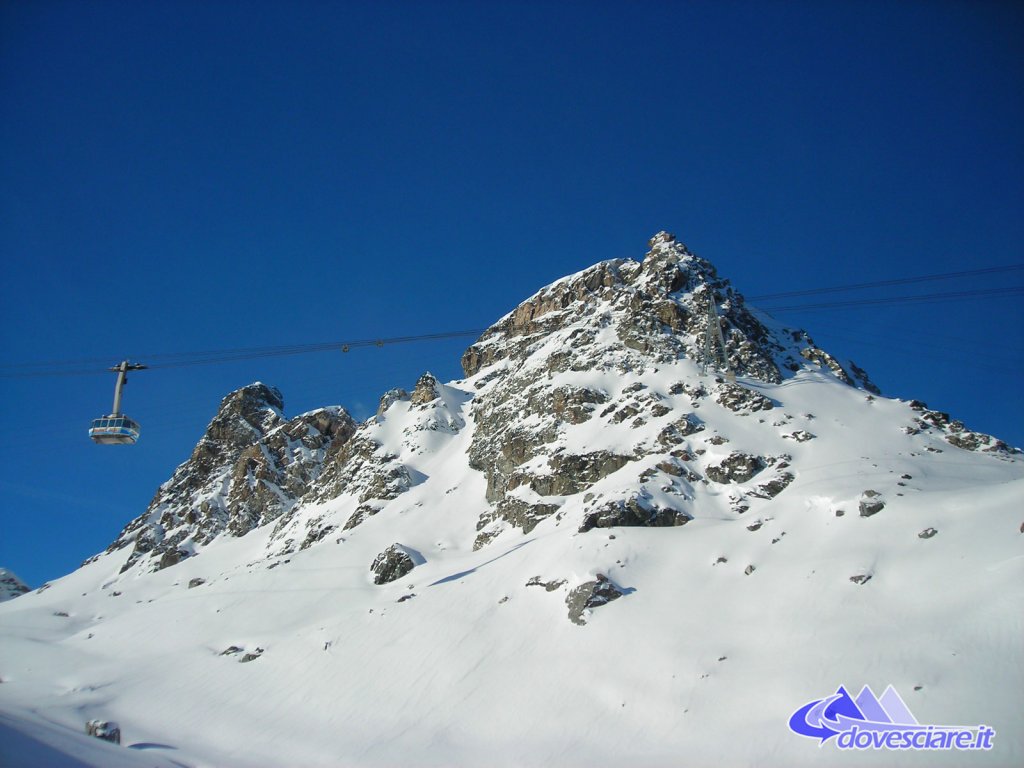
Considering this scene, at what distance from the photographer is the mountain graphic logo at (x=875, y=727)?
21422 millimetres

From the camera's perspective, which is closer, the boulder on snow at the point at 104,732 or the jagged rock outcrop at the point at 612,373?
the boulder on snow at the point at 104,732

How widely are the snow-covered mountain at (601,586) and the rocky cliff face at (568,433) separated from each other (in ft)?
1.25

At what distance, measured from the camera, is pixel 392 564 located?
57844 mm

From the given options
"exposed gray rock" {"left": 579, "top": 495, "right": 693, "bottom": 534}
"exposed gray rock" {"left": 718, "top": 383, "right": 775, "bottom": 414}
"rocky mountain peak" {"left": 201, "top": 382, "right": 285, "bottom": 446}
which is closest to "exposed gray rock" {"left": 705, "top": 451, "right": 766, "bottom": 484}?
"exposed gray rock" {"left": 579, "top": 495, "right": 693, "bottom": 534}

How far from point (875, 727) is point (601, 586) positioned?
59.7 ft

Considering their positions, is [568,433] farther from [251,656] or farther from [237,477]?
[237,477]

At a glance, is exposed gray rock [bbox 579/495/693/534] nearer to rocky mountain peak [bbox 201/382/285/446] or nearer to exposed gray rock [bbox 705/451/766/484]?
exposed gray rock [bbox 705/451/766/484]

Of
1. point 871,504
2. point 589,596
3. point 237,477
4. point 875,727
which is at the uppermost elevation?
point 237,477

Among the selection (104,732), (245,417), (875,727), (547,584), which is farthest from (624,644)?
(245,417)

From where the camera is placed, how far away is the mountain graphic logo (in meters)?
21.4

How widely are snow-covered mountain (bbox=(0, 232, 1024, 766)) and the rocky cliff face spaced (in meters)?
0.38

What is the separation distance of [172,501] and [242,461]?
15.2 metres

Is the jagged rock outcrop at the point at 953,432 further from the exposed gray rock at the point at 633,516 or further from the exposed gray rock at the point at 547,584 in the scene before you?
the exposed gray rock at the point at 547,584

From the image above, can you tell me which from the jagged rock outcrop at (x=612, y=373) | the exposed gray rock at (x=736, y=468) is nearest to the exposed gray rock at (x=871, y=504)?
the jagged rock outcrop at (x=612, y=373)
